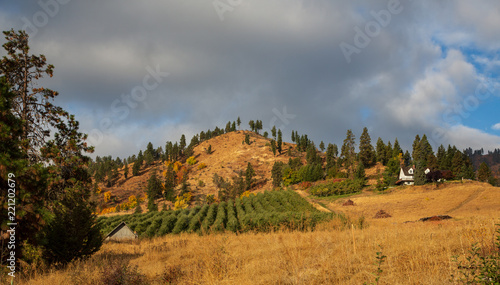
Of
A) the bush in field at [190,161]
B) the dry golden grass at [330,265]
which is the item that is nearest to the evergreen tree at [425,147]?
the dry golden grass at [330,265]

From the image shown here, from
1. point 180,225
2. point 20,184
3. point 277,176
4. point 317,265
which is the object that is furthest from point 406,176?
point 20,184

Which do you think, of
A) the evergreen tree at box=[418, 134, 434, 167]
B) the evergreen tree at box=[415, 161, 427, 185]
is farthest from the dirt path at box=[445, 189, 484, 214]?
the evergreen tree at box=[418, 134, 434, 167]

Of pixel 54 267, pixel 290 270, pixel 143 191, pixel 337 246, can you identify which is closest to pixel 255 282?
pixel 290 270

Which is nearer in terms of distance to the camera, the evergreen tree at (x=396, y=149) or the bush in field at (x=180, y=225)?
the bush in field at (x=180, y=225)

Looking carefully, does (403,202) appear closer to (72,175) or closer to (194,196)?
(72,175)

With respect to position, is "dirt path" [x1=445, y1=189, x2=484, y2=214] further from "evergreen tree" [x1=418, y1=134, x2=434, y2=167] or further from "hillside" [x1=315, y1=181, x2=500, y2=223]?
"evergreen tree" [x1=418, y1=134, x2=434, y2=167]

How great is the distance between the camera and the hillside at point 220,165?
102 meters

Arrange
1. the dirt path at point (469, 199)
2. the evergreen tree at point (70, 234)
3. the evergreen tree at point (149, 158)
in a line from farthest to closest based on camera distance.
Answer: the evergreen tree at point (149, 158) → the dirt path at point (469, 199) → the evergreen tree at point (70, 234)

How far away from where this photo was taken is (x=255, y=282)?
5.71 metres

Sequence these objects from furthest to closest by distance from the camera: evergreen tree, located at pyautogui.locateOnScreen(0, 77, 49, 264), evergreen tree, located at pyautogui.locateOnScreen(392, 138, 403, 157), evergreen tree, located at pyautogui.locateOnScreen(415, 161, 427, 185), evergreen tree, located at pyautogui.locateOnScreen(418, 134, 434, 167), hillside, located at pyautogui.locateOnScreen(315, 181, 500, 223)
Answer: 1. evergreen tree, located at pyautogui.locateOnScreen(392, 138, 403, 157)
2. evergreen tree, located at pyautogui.locateOnScreen(418, 134, 434, 167)
3. evergreen tree, located at pyautogui.locateOnScreen(415, 161, 427, 185)
4. hillside, located at pyautogui.locateOnScreen(315, 181, 500, 223)
5. evergreen tree, located at pyautogui.locateOnScreen(0, 77, 49, 264)

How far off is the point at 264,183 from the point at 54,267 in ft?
300

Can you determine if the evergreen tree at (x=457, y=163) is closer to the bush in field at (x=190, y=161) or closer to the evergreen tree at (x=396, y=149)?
the evergreen tree at (x=396, y=149)

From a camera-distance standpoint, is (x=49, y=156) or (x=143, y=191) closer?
(x=49, y=156)

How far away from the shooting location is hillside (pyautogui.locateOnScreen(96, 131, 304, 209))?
102m
